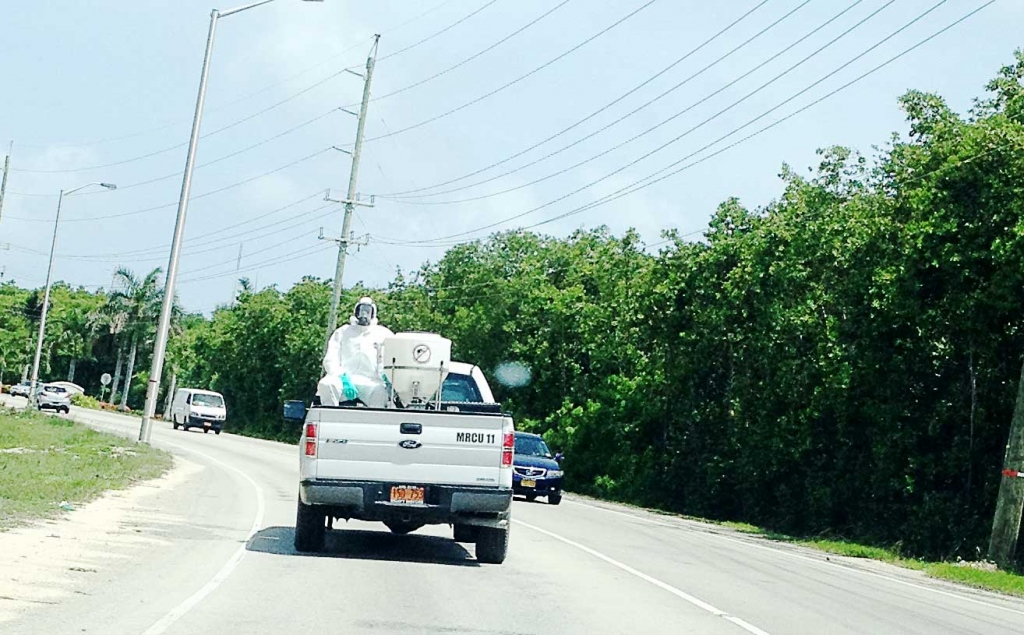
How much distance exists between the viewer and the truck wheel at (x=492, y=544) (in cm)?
1479

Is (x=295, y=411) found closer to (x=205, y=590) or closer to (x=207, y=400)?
(x=205, y=590)

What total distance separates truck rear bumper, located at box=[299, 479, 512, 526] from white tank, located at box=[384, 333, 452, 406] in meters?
1.66

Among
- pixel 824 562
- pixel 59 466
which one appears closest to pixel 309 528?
pixel 824 562

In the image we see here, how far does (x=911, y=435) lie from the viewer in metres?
28.1

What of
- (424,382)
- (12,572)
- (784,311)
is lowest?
(12,572)

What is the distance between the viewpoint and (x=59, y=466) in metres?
25.9

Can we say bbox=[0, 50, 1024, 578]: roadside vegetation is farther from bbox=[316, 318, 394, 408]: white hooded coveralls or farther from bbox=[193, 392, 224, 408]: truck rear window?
bbox=[193, 392, 224, 408]: truck rear window

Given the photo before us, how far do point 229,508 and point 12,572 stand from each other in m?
9.43

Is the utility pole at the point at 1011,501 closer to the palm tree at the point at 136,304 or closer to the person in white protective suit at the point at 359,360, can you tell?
the person in white protective suit at the point at 359,360

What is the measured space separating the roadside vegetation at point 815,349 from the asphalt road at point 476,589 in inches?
253

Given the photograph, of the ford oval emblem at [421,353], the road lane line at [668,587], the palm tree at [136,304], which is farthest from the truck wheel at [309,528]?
the palm tree at [136,304]

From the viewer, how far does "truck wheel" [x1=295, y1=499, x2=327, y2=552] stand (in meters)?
14.2

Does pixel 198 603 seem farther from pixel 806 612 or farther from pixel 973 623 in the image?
pixel 973 623

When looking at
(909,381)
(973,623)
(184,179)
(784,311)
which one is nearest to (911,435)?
(909,381)
